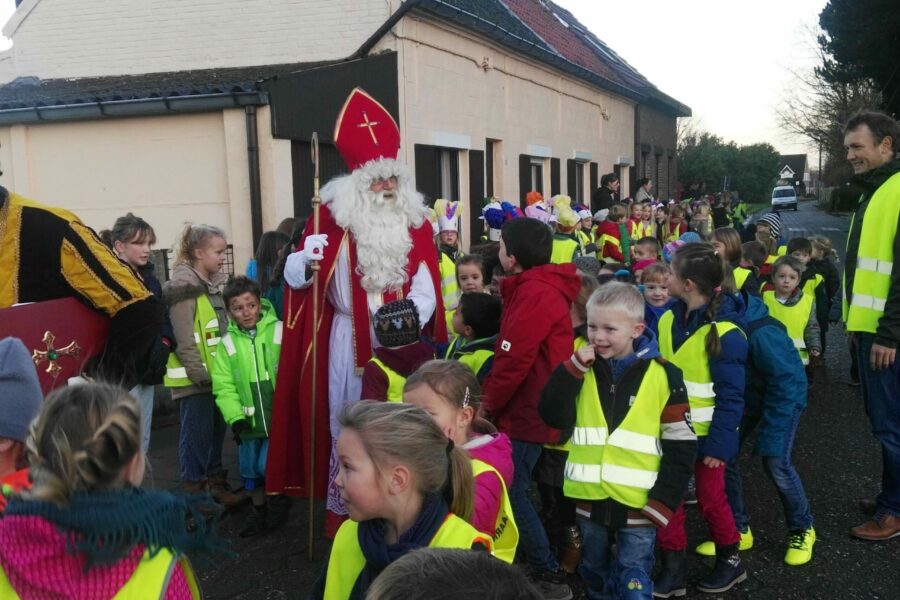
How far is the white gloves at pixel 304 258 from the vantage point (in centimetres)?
429

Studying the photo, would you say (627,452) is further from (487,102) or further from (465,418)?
(487,102)

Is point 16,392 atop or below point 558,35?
below

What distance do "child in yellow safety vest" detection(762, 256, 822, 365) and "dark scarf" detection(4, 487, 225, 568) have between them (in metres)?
5.54

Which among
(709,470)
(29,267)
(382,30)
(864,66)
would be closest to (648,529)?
(709,470)

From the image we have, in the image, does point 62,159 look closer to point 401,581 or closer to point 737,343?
point 737,343

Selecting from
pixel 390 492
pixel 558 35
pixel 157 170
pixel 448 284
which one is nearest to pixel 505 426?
pixel 390 492

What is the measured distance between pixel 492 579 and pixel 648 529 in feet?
7.16

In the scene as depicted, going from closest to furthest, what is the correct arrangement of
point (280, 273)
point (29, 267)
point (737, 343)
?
1. point (29, 267)
2. point (737, 343)
3. point (280, 273)

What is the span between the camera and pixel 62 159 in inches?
393

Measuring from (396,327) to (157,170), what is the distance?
272 inches

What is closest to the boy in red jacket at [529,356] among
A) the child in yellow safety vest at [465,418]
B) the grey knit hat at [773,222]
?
the child in yellow safety vest at [465,418]

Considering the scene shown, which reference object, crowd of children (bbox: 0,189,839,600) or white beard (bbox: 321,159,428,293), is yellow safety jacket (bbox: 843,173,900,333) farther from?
white beard (bbox: 321,159,428,293)

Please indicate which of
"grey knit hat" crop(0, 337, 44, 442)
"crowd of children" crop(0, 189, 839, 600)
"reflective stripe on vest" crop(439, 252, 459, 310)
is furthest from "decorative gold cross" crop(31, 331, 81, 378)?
"reflective stripe on vest" crop(439, 252, 459, 310)

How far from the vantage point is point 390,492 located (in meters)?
2.04
